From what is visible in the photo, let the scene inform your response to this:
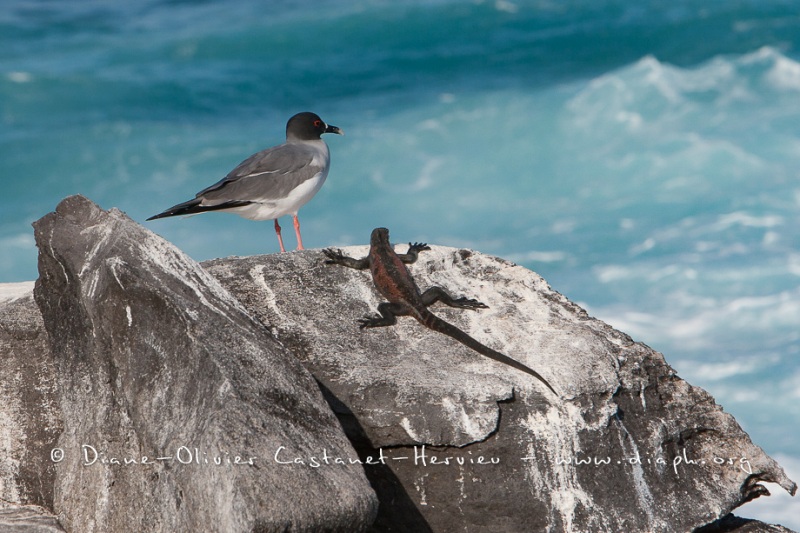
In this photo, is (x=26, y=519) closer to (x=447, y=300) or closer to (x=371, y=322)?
(x=371, y=322)

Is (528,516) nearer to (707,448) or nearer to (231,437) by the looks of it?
(707,448)

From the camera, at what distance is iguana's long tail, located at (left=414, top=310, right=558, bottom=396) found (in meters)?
6.95

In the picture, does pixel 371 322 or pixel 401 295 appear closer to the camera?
pixel 371 322

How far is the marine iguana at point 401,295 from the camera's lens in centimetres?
731

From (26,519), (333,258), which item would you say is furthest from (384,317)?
(26,519)

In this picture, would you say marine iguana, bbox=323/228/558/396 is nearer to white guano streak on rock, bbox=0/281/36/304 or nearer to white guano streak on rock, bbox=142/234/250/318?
Result: white guano streak on rock, bbox=142/234/250/318

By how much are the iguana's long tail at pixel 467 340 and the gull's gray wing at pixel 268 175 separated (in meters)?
2.56

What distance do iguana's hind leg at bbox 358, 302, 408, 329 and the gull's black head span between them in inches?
154

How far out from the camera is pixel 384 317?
296 inches

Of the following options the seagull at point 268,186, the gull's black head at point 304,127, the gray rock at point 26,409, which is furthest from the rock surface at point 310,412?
the gull's black head at point 304,127

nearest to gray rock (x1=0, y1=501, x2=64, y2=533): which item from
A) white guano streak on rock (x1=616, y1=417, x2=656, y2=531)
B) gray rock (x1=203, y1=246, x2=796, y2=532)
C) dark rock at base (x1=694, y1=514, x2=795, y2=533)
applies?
gray rock (x1=203, y1=246, x2=796, y2=532)

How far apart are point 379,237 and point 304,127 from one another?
3019mm

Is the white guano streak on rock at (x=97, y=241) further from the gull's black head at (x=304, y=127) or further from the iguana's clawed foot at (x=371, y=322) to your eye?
the gull's black head at (x=304, y=127)

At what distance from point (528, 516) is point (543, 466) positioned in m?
0.35
